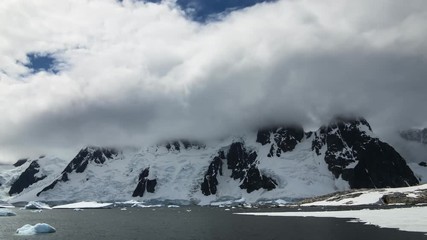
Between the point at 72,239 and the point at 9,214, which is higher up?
the point at 9,214

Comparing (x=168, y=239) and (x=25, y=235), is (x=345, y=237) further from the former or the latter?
(x=25, y=235)

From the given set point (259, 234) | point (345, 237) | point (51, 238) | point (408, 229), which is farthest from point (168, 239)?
point (408, 229)

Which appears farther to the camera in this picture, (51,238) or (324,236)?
(51,238)

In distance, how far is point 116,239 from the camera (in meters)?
82.2

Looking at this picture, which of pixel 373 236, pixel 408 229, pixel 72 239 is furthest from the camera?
pixel 72 239

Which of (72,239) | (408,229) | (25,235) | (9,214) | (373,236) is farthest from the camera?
(9,214)

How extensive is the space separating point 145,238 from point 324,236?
30.3 m

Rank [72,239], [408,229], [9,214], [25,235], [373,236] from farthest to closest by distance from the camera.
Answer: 1. [9,214]
2. [25,235]
3. [72,239]
4. [408,229]
5. [373,236]

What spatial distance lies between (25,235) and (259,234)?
44649mm

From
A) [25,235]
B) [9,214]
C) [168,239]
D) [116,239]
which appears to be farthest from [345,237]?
[9,214]

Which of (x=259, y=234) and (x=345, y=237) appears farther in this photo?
(x=259, y=234)

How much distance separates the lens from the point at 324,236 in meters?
76.1

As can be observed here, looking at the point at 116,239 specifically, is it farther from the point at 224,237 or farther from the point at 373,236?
the point at 373,236

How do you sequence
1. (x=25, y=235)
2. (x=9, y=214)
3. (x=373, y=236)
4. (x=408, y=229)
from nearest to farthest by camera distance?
1. (x=373, y=236)
2. (x=408, y=229)
3. (x=25, y=235)
4. (x=9, y=214)
